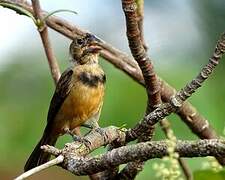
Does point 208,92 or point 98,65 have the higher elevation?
point 98,65

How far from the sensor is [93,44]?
13.2 feet

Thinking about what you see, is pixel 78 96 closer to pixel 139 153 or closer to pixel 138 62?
pixel 138 62

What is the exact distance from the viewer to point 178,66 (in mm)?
4285

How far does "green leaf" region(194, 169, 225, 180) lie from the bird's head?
97.8 inches

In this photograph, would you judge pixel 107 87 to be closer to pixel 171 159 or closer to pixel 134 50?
pixel 134 50

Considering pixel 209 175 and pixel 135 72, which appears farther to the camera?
pixel 135 72

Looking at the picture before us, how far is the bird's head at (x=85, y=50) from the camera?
13.1 ft

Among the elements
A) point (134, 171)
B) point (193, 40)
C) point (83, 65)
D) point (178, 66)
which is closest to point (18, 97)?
point (83, 65)

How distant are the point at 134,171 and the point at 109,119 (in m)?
1.44

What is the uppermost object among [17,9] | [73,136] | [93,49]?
[17,9]

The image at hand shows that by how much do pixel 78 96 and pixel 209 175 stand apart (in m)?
2.86

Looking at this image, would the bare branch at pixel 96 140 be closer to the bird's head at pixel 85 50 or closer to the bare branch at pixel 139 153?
the bare branch at pixel 139 153

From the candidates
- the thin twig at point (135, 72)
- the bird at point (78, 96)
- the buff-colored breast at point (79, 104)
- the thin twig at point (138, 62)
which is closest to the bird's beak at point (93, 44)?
the bird at point (78, 96)

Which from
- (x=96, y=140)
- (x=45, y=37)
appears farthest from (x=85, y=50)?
(x=96, y=140)
